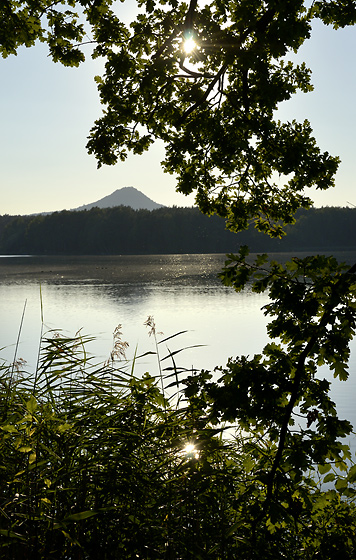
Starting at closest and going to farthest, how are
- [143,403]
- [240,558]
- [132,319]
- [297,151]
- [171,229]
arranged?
[240,558] < [143,403] < [297,151] < [132,319] < [171,229]

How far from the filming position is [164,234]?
13862 centimetres

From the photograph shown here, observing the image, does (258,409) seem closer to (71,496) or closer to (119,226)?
(71,496)

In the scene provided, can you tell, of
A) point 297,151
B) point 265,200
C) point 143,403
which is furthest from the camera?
point 265,200

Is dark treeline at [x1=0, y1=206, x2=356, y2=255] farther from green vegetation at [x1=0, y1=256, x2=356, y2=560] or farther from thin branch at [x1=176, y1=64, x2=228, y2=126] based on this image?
green vegetation at [x1=0, y1=256, x2=356, y2=560]

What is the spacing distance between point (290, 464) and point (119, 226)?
140395 mm

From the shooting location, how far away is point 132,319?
27312 mm

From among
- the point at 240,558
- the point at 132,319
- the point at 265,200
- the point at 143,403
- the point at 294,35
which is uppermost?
the point at 294,35

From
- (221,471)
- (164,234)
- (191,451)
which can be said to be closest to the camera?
(221,471)

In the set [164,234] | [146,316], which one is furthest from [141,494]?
[164,234]

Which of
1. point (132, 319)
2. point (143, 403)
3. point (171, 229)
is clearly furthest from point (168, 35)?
point (171, 229)

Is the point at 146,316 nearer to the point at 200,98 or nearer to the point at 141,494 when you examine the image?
the point at 200,98

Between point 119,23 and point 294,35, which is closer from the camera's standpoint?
point 294,35

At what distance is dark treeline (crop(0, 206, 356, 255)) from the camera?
131m

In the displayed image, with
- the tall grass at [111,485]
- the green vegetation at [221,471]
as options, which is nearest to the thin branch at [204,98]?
the green vegetation at [221,471]
